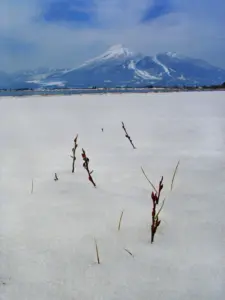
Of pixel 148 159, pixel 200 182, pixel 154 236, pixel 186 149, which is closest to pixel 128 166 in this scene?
pixel 148 159

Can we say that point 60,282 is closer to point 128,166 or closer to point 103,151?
point 128,166

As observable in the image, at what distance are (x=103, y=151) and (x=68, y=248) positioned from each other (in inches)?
89.0

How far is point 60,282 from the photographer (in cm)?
117

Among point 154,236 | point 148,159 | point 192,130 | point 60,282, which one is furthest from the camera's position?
point 192,130

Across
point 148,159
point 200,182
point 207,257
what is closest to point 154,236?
point 207,257

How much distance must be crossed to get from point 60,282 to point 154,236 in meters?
0.47

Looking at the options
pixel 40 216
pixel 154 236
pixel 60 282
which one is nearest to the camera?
pixel 60 282

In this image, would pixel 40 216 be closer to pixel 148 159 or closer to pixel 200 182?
pixel 200 182

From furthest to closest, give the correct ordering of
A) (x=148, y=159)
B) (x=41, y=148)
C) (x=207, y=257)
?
1. (x=41, y=148)
2. (x=148, y=159)
3. (x=207, y=257)

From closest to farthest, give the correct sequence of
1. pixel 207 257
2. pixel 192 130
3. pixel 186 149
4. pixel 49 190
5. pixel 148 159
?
1. pixel 207 257
2. pixel 49 190
3. pixel 148 159
4. pixel 186 149
5. pixel 192 130

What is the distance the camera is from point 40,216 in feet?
5.72

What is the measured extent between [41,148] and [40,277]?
8.94 ft

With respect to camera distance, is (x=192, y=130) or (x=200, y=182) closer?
(x=200, y=182)

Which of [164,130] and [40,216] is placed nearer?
[40,216]
